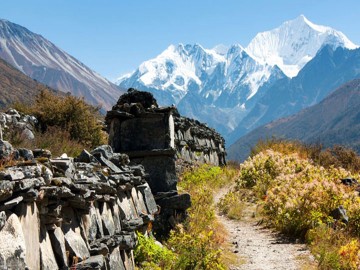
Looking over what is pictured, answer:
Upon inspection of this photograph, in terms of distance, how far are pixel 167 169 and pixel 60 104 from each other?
565cm

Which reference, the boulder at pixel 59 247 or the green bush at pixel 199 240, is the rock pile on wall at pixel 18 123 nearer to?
the green bush at pixel 199 240

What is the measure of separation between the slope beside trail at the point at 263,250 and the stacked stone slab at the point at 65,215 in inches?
117

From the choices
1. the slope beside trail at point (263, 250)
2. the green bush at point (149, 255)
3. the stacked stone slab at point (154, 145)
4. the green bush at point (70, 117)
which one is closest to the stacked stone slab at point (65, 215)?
the green bush at point (149, 255)

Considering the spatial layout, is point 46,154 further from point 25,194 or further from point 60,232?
point 25,194

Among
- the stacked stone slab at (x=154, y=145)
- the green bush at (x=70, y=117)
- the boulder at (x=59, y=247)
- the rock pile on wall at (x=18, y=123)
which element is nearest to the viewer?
the boulder at (x=59, y=247)

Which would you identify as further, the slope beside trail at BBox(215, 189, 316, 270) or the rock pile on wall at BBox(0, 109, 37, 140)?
the rock pile on wall at BBox(0, 109, 37, 140)

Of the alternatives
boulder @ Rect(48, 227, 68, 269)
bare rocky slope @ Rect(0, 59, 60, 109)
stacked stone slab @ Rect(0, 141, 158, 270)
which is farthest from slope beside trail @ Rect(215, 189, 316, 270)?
bare rocky slope @ Rect(0, 59, 60, 109)

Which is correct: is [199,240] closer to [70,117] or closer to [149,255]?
[149,255]

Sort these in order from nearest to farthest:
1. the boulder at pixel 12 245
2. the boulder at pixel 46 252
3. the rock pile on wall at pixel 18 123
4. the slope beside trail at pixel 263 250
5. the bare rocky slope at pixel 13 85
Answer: the boulder at pixel 12 245 → the boulder at pixel 46 252 → the slope beside trail at pixel 263 250 → the rock pile on wall at pixel 18 123 → the bare rocky slope at pixel 13 85

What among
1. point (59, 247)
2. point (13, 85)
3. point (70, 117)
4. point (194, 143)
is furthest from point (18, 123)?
point (13, 85)

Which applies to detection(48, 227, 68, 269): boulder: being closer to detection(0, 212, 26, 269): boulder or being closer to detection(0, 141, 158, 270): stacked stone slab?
detection(0, 141, 158, 270): stacked stone slab

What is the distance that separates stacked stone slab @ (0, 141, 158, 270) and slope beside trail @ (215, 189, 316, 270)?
2976 millimetres

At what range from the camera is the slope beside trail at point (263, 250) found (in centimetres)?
861

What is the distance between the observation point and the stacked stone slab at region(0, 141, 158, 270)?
3520 millimetres
